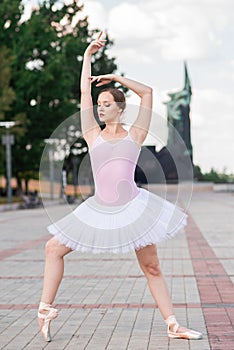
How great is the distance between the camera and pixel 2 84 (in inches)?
1891

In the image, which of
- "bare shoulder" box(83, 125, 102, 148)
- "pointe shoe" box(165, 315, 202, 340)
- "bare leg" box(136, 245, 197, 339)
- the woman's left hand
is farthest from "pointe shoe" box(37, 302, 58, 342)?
the woman's left hand

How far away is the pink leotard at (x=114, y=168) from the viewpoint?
589 centimetres

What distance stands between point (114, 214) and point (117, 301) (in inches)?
96.7

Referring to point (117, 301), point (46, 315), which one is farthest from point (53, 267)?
point (117, 301)

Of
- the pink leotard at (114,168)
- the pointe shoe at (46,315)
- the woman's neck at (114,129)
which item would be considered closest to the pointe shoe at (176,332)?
the pointe shoe at (46,315)

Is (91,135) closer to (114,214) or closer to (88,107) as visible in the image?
(88,107)

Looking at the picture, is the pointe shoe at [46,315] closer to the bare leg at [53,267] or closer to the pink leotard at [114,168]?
the bare leg at [53,267]

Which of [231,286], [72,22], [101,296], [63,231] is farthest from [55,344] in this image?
[72,22]

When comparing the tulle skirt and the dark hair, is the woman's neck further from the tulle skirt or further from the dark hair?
the tulle skirt

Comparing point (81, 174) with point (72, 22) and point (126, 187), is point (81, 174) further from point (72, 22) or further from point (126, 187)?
point (72, 22)

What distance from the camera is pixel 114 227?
19.6 ft

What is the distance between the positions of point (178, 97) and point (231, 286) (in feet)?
313

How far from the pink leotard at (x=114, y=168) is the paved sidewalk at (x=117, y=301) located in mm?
1140

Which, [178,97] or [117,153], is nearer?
[117,153]
